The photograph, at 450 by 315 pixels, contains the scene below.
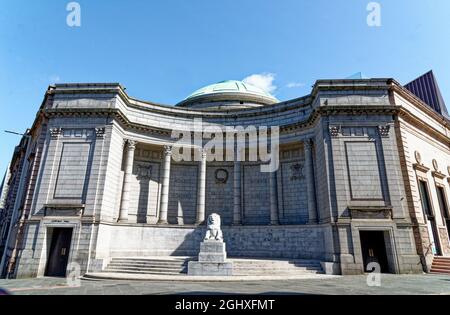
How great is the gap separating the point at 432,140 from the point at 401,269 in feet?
45.8

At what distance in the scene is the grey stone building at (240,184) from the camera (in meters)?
16.7

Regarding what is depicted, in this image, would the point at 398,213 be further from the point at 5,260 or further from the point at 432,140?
the point at 5,260

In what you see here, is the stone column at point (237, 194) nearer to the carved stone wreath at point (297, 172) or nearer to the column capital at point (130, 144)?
the carved stone wreath at point (297, 172)

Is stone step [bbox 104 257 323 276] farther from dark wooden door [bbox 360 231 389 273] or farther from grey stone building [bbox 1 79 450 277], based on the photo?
dark wooden door [bbox 360 231 389 273]

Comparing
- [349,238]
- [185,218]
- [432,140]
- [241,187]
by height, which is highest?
[432,140]

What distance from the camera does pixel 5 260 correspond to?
18406mm

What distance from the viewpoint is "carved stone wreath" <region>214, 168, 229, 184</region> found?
81.2ft

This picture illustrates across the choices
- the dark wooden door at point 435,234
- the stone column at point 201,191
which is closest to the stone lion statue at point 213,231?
the stone column at point 201,191

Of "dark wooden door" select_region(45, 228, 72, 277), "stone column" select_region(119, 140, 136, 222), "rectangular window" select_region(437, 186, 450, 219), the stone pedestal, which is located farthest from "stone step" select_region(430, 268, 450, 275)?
"dark wooden door" select_region(45, 228, 72, 277)

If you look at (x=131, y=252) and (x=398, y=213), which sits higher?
(x=398, y=213)

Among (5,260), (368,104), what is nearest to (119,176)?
(5,260)
